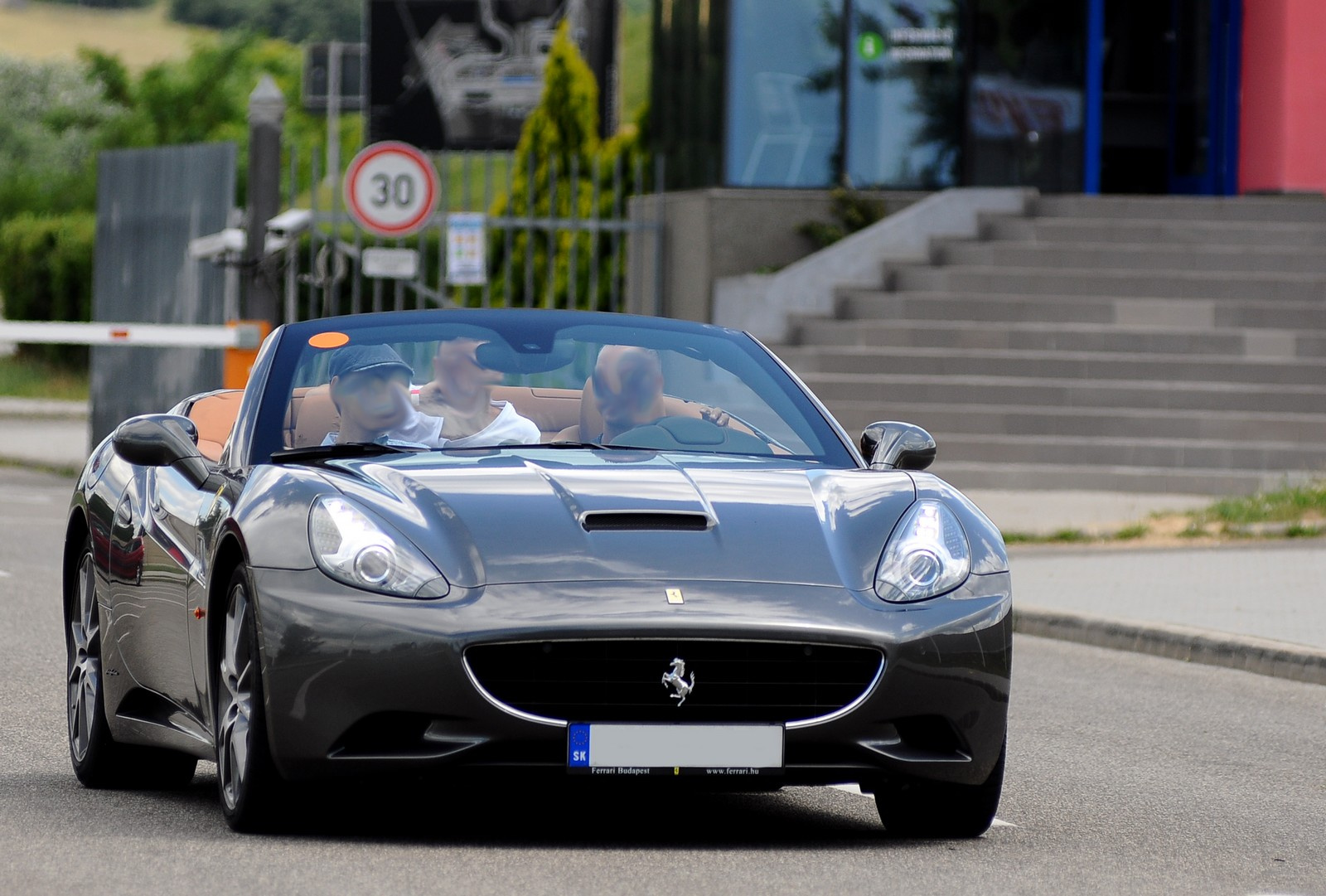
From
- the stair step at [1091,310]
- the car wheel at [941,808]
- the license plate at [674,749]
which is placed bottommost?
the car wheel at [941,808]

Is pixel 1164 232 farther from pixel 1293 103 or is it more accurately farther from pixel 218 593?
pixel 218 593

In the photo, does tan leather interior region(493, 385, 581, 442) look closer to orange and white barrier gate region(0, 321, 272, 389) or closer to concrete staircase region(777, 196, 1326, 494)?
orange and white barrier gate region(0, 321, 272, 389)

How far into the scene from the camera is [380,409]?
6859mm

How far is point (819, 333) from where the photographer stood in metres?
23.3

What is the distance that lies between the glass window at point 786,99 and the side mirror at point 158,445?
1870cm

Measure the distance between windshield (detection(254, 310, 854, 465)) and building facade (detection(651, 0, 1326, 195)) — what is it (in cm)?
1823

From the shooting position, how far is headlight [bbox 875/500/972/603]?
6.12 m

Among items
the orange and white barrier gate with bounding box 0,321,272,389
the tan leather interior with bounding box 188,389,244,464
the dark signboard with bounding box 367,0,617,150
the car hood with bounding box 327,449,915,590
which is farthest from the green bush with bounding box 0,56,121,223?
the car hood with bounding box 327,449,915,590

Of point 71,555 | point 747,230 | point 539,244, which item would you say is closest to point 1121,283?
point 747,230

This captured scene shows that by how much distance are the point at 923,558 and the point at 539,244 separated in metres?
28.1

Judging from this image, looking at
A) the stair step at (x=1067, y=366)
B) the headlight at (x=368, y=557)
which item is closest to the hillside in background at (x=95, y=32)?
the stair step at (x=1067, y=366)

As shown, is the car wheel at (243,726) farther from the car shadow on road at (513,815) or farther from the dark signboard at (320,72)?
the dark signboard at (320,72)

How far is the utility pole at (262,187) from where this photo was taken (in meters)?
21.4

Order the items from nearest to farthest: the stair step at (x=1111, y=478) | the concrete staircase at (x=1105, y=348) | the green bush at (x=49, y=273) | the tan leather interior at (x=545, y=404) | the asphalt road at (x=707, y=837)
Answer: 1. the asphalt road at (x=707, y=837)
2. the tan leather interior at (x=545, y=404)
3. the stair step at (x=1111, y=478)
4. the concrete staircase at (x=1105, y=348)
5. the green bush at (x=49, y=273)
